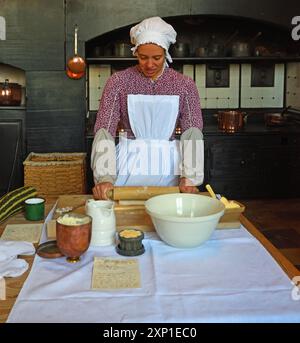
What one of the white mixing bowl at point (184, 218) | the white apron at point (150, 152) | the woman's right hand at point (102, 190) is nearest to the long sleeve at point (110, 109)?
the white apron at point (150, 152)

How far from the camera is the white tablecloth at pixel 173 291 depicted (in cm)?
124

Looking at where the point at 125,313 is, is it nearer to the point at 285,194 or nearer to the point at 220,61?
the point at 285,194

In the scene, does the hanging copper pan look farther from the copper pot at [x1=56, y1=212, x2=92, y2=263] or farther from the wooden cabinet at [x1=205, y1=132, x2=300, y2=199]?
the copper pot at [x1=56, y1=212, x2=92, y2=263]

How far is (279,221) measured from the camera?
174 inches

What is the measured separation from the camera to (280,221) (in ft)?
14.5

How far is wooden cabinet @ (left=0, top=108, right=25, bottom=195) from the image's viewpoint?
15.0 ft

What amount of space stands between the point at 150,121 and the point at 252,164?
2410 millimetres

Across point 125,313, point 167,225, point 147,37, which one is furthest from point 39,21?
point 125,313

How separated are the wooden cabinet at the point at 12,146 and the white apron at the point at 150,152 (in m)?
2.26

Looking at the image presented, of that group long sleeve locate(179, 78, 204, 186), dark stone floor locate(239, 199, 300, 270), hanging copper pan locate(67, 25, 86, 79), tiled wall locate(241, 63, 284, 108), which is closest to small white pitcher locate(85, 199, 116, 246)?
long sleeve locate(179, 78, 204, 186)

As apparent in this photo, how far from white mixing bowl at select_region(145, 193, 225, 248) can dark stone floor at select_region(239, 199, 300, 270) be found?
186 centimetres

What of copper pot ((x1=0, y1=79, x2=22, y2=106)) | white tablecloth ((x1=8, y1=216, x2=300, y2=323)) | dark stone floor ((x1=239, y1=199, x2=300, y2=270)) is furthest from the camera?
copper pot ((x1=0, y1=79, x2=22, y2=106))

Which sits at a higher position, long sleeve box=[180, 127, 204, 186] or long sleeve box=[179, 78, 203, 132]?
long sleeve box=[179, 78, 203, 132]

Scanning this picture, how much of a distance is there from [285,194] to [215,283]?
3.66 metres
